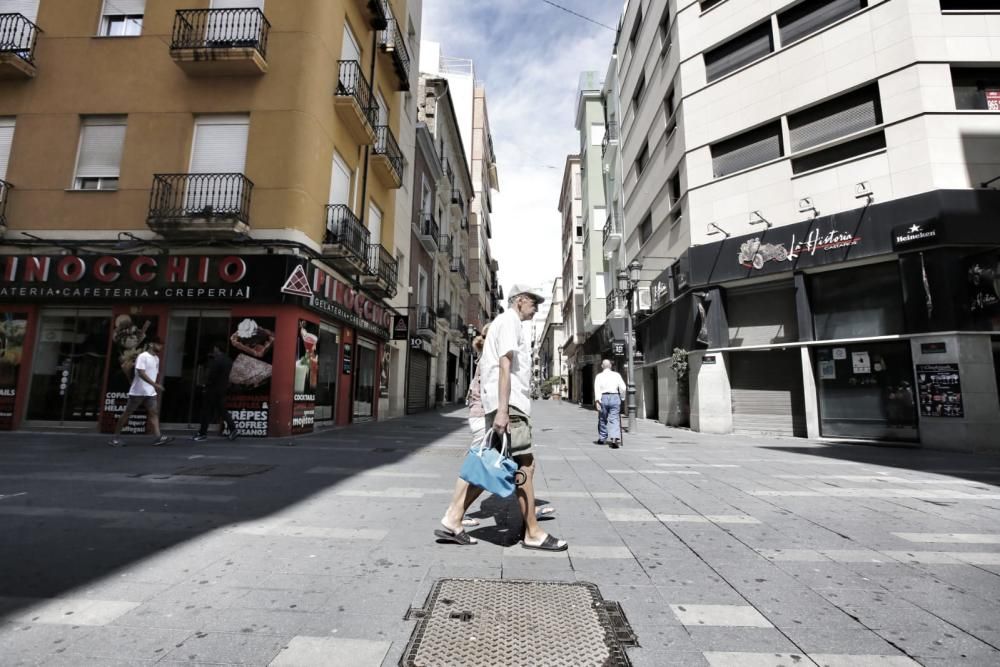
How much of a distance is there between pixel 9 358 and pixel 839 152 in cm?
2077

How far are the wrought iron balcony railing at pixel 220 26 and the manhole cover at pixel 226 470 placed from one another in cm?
946

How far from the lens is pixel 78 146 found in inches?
453

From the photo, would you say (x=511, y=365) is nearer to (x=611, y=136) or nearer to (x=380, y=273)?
(x=380, y=273)

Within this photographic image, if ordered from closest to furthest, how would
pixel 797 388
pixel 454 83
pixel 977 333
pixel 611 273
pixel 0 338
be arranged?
pixel 977 333, pixel 0 338, pixel 797 388, pixel 611 273, pixel 454 83

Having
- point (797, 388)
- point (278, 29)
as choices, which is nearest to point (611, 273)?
point (797, 388)

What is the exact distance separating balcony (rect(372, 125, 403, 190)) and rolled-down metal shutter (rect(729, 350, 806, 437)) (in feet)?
40.5

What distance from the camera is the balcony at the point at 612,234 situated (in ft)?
86.8

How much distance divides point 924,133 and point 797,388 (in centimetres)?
Result: 666

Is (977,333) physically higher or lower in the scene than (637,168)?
lower

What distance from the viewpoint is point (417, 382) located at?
2222 cm

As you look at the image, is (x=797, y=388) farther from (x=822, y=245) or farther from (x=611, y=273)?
(x=611, y=273)

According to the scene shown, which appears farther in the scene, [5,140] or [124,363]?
[5,140]

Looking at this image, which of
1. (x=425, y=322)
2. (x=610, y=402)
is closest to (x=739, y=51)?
(x=610, y=402)

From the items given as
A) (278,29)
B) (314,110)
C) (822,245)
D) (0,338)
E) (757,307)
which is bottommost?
(0,338)
